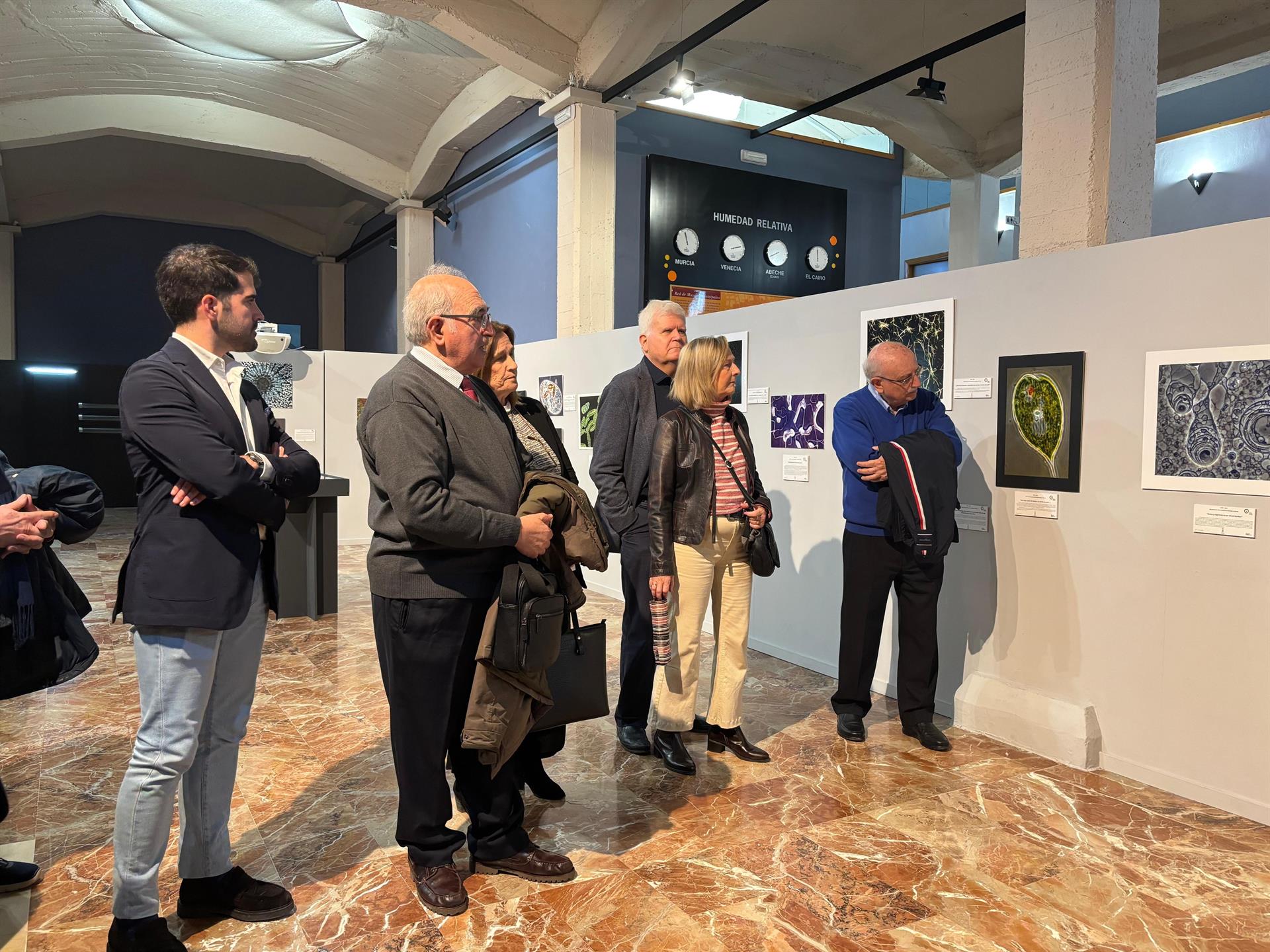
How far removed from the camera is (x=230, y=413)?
8.34 ft

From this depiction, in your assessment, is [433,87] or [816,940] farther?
[433,87]

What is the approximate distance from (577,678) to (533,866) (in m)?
0.62

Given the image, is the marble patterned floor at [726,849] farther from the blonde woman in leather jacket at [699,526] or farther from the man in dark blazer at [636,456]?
the man in dark blazer at [636,456]

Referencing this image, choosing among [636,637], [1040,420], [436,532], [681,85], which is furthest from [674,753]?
[681,85]

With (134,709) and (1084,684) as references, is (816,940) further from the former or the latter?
(134,709)

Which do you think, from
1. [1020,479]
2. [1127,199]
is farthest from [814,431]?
[1127,199]

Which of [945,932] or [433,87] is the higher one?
[433,87]

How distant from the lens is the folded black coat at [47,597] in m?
2.59

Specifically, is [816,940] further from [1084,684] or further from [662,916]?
[1084,684]

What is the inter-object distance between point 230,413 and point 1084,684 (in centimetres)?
371

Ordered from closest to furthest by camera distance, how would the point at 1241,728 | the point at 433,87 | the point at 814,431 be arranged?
the point at 1241,728 < the point at 814,431 < the point at 433,87

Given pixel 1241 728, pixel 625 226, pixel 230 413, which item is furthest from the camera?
pixel 625 226

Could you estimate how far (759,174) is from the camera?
1145cm

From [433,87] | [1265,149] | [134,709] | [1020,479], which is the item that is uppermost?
[433,87]
